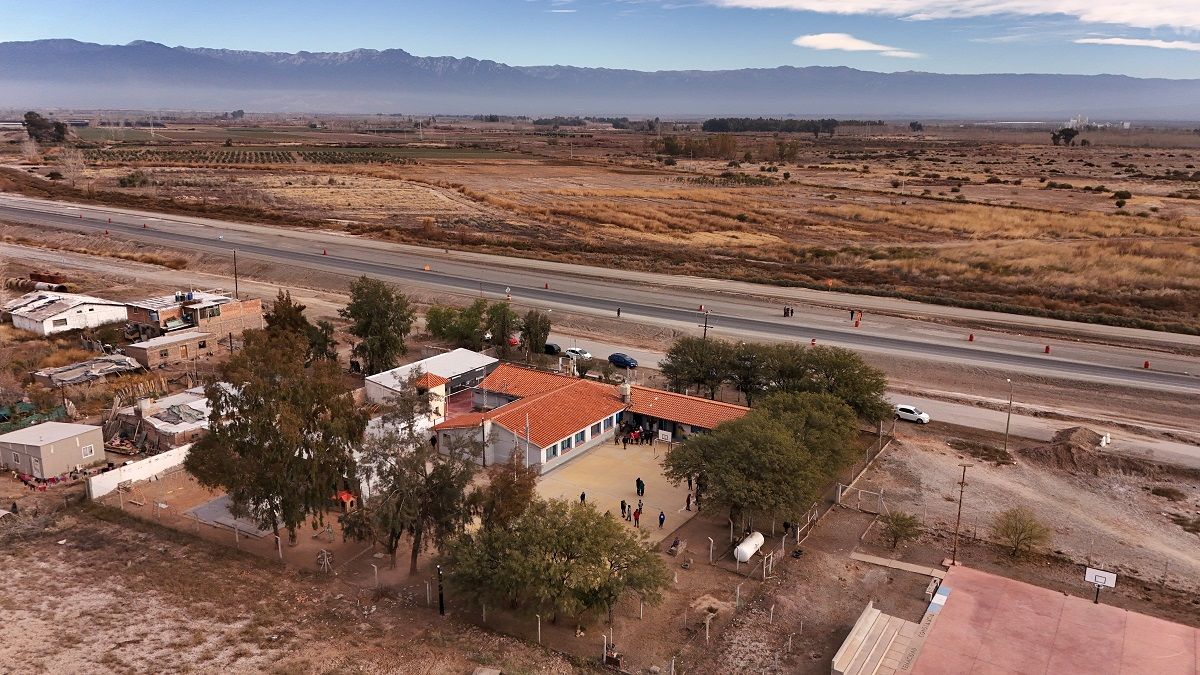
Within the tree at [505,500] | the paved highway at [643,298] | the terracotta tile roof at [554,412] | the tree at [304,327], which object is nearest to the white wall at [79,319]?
the tree at [304,327]

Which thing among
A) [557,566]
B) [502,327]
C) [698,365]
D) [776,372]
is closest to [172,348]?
[502,327]

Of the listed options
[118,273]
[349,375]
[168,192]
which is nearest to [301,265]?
[118,273]

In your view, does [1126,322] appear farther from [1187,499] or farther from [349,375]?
[349,375]

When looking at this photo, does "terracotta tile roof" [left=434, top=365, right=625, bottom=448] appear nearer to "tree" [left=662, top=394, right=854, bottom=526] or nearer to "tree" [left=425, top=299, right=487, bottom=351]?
"tree" [left=662, top=394, right=854, bottom=526]

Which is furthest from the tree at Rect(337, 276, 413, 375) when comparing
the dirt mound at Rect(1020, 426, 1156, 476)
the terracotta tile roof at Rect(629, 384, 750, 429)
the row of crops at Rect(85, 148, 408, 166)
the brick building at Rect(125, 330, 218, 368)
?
the row of crops at Rect(85, 148, 408, 166)

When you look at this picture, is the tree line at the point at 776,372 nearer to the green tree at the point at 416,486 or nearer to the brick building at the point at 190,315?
the green tree at the point at 416,486

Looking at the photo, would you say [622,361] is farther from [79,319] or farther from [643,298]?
[79,319]
